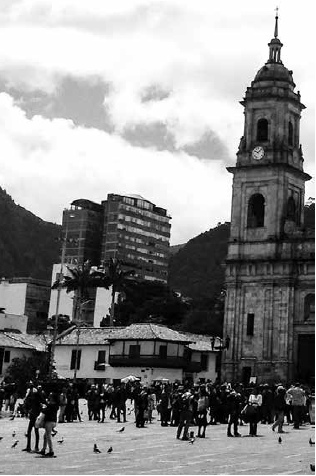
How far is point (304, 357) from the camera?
2410 inches

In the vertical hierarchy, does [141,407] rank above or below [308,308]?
below

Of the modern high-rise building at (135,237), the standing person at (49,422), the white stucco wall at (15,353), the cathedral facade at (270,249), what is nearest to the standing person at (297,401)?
the standing person at (49,422)

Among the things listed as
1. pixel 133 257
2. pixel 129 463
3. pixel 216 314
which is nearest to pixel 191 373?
pixel 216 314

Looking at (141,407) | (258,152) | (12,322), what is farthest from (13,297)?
(141,407)

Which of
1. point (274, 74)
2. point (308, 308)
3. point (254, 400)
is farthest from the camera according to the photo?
point (274, 74)

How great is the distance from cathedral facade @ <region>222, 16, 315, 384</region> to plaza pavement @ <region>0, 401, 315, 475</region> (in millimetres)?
29673

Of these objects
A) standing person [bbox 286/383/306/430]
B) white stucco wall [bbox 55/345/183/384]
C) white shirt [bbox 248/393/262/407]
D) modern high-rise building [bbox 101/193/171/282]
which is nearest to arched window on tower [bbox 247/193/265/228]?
white stucco wall [bbox 55/345/183/384]

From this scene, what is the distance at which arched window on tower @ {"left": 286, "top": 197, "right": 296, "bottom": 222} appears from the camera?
215ft

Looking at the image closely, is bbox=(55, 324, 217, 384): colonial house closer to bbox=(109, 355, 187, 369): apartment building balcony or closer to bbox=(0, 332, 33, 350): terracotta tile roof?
bbox=(109, 355, 187, 369): apartment building balcony

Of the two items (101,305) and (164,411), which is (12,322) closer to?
(101,305)

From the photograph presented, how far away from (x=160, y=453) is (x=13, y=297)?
11428 centimetres

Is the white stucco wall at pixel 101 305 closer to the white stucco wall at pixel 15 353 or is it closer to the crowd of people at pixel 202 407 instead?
the white stucco wall at pixel 15 353

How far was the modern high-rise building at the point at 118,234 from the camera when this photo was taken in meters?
162

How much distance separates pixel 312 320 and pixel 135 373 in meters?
15.6
